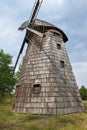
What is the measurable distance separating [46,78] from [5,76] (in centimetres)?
1468

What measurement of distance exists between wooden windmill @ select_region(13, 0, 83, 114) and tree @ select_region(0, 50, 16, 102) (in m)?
12.0

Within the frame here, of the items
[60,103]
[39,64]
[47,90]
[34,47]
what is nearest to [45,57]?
[39,64]

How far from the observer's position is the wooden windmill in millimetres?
14523

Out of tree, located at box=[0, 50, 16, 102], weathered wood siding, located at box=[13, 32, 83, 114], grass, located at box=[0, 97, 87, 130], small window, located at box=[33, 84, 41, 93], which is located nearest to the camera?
grass, located at box=[0, 97, 87, 130]

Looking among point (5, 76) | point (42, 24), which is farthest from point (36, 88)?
point (5, 76)

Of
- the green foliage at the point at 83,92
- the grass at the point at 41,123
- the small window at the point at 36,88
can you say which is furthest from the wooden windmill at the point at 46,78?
the green foliage at the point at 83,92

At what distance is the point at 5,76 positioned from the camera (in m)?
28.8

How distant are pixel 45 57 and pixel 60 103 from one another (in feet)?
13.5

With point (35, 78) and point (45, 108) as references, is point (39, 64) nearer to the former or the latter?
point (35, 78)

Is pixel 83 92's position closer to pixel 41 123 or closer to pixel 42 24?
pixel 42 24

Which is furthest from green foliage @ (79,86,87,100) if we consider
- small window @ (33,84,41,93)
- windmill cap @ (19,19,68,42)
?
small window @ (33,84,41,93)

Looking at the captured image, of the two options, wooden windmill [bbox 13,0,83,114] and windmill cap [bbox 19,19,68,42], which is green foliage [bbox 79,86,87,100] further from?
wooden windmill [bbox 13,0,83,114]

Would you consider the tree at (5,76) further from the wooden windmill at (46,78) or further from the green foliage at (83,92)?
the green foliage at (83,92)

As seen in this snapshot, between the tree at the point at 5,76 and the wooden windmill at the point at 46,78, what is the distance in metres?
12.0
